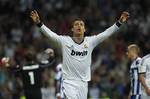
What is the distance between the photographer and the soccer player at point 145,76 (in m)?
13.7

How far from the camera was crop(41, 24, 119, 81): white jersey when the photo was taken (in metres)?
13.5

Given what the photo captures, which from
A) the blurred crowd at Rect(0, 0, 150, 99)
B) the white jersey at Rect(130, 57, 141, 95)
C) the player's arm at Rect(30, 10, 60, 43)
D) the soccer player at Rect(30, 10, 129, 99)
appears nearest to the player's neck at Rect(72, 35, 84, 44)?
the soccer player at Rect(30, 10, 129, 99)

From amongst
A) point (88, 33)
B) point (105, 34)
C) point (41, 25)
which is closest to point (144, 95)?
point (105, 34)

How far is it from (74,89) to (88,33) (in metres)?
13.1

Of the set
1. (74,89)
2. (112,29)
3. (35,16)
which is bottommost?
(74,89)

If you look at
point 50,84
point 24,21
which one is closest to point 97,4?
point 24,21

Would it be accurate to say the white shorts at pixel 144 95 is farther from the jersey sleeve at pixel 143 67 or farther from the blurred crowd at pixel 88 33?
the blurred crowd at pixel 88 33

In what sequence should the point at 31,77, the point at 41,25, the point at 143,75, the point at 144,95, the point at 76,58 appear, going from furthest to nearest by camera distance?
the point at 31,77, the point at 144,95, the point at 143,75, the point at 76,58, the point at 41,25

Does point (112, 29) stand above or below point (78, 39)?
above

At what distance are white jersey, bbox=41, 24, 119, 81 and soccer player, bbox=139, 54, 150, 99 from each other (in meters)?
0.91

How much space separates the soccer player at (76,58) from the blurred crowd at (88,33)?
827 cm

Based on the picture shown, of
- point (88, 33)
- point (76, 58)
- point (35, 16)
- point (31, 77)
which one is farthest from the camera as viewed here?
point (88, 33)

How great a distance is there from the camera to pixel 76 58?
44.5 feet

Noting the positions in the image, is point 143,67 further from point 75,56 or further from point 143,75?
point 75,56
